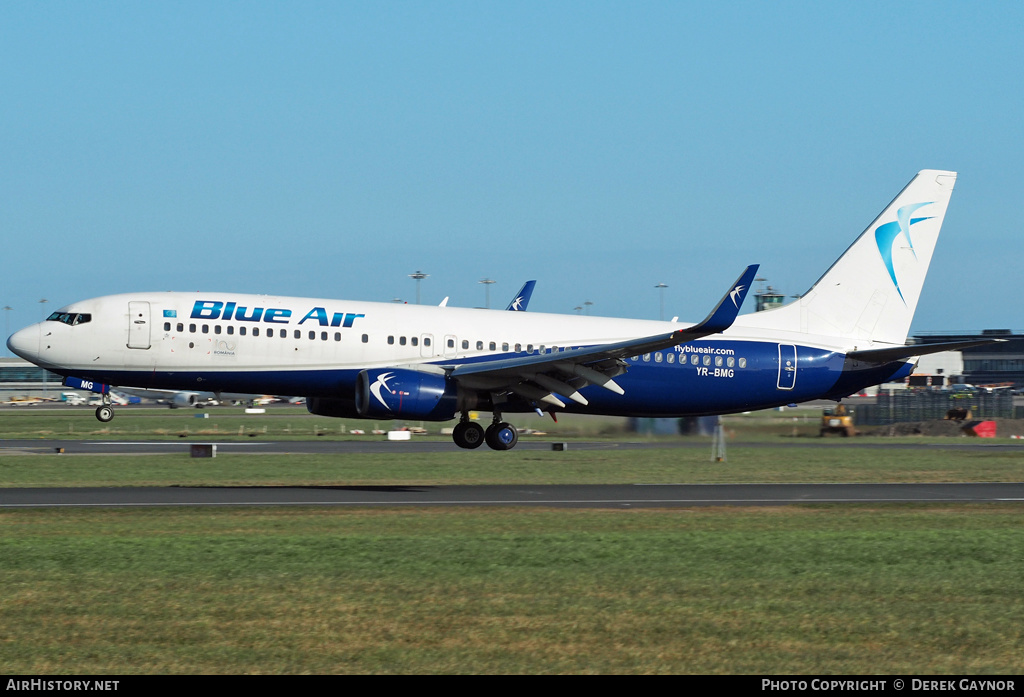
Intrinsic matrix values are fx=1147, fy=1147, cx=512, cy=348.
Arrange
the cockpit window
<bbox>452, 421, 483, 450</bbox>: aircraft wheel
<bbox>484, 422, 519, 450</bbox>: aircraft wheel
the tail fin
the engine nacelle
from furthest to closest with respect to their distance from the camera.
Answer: the tail fin, <bbox>452, 421, 483, 450</bbox>: aircraft wheel, <bbox>484, 422, 519, 450</bbox>: aircraft wheel, the cockpit window, the engine nacelle

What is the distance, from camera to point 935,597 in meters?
16.6

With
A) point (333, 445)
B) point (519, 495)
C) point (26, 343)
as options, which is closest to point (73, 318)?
point (26, 343)

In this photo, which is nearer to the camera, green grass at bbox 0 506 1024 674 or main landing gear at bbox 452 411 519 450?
green grass at bbox 0 506 1024 674

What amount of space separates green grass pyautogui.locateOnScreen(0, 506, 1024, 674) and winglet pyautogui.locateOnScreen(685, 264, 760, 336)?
672cm

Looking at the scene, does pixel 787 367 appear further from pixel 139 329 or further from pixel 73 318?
pixel 73 318

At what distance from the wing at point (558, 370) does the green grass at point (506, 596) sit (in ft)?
27.0

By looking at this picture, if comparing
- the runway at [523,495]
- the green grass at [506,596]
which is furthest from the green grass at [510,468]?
the green grass at [506,596]

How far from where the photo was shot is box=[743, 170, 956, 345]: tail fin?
39.8m

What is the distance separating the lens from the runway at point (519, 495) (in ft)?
97.5

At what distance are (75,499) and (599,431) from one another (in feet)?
73.6

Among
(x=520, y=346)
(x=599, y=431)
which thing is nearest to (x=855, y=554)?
(x=520, y=346)

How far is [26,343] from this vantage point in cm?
3462

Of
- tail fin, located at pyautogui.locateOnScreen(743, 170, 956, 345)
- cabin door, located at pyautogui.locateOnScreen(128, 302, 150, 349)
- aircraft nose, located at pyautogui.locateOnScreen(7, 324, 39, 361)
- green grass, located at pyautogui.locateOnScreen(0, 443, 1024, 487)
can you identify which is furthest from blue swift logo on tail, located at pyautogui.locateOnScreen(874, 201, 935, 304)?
aircraft nose, located at pyautogui.locateOnScreen(7, 324, 39, 361)

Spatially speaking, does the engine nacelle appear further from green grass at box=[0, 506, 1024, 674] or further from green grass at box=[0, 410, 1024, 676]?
green grass at box=[0, 506, 1024, 674]
